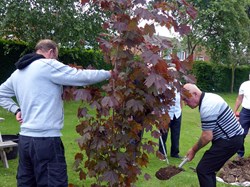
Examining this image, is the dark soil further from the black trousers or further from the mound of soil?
the black trousers

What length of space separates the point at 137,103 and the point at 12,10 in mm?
9429

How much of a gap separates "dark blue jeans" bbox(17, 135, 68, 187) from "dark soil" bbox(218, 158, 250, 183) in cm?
355

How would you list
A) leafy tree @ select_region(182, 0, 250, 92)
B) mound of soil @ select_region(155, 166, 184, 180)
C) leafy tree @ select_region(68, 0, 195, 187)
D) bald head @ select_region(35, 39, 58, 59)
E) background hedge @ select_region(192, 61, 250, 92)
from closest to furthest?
leafy tree @ select_region(68, 0, 195, 187)
bald head @ select_region(35, 39, 58, 59)
mound of soil @ select_region(155, 166, 184, 180)
leafy tree @ select_region(182, 0, 250, 92)
background hedge @ select_region(192, 61, 250, 92)

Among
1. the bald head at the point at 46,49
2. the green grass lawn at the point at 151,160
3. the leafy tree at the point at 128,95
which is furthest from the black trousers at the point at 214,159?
the bald head at the point at 46,49

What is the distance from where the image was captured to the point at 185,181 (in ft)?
19.9

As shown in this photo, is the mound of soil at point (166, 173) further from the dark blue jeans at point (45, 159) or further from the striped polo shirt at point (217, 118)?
the dark blue jeans at point (45, 159)

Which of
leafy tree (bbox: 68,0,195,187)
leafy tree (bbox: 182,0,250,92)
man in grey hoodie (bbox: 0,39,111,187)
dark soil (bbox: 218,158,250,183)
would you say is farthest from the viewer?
leafy tree (bbox: 182,0,250,92)

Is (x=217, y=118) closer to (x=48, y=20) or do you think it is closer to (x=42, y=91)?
(x=42, y=91)

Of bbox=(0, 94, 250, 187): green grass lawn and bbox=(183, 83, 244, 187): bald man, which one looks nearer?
bbox=(183, 83, 244, 187): bald man

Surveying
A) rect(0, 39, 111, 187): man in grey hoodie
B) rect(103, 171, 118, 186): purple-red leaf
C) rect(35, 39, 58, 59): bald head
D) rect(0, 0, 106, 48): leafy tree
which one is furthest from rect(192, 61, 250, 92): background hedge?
rect(103, 171, 118, 186): purple-red leaf

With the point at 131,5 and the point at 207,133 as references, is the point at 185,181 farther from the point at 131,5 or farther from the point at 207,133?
the point at 131,5

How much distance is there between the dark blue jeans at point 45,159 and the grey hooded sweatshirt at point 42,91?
6cm

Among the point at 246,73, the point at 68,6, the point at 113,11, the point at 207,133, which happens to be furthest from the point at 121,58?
the point at 246,73

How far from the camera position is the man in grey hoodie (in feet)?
11.0
